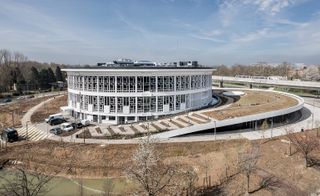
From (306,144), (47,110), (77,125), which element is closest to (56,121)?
(77,125)

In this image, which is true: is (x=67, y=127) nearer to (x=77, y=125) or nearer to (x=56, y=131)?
(x=77, y=125)

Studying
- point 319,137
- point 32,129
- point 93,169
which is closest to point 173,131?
point 93,169

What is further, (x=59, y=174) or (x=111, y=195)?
(x=59, y=174)

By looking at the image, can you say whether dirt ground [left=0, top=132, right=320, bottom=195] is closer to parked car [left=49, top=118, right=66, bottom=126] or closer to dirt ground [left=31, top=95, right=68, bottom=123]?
parked car [left=49, top=118, right=66, bottom=126]

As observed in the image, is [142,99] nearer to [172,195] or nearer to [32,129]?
[32,129]

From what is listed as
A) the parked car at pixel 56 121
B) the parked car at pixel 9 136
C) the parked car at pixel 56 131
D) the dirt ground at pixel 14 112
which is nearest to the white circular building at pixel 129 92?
the parked car at pixel 56 121

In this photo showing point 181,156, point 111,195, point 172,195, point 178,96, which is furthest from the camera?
point 178,96

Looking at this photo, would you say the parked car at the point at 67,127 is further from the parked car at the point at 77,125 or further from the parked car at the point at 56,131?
the parked car at the point at 56,131
